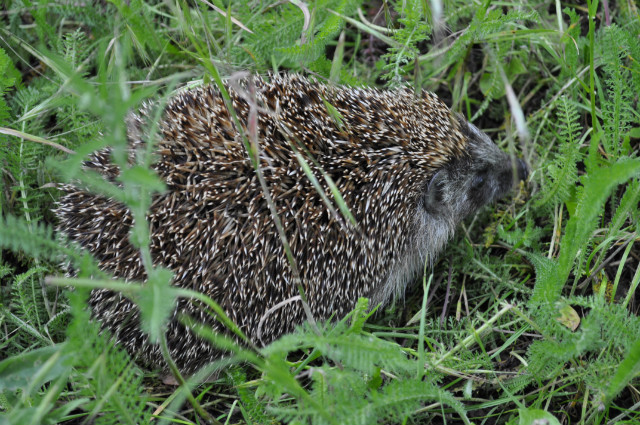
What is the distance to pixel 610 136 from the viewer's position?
4.09 metres

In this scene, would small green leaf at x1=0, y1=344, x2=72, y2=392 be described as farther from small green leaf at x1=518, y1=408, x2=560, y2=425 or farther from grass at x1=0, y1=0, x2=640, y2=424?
small green leaf at x1=518, y1=408, x2=560, y2=425

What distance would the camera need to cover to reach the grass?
9.22ft

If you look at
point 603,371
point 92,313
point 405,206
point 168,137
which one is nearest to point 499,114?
point 405,206

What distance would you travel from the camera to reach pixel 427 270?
4504mm

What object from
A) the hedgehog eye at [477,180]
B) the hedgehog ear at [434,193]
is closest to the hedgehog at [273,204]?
the hedgehog ear at [434,193]

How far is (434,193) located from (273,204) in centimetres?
141

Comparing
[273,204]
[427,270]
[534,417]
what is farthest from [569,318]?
[273,204]

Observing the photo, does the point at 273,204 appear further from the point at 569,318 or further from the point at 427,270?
the point at 569,318

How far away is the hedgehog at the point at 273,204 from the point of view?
343 cm

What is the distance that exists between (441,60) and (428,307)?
2.05 m

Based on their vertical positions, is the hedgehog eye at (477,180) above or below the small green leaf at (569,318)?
above

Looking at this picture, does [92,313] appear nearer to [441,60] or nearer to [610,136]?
[441,60]

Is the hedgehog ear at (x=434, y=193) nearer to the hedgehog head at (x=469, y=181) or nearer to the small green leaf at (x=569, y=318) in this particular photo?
the hedgehog head at (x=469, y=181)

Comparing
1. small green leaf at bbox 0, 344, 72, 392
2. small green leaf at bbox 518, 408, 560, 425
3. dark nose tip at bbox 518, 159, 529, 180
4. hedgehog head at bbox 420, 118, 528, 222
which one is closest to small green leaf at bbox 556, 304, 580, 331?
small green leaf at bbox 518, 408, 560, 425
